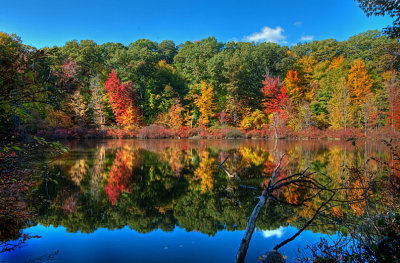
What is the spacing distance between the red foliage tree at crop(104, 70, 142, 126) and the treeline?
0.13 meters

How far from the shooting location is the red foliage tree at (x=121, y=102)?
31109 millimetres

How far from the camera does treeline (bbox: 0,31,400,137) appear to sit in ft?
87.5

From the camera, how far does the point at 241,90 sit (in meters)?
33.6

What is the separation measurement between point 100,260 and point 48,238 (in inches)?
49.0

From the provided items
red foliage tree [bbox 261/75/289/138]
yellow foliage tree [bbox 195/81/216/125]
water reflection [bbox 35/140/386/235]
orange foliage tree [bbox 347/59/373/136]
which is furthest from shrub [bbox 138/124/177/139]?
orange foliage tree [bbox 347/59/373/136]

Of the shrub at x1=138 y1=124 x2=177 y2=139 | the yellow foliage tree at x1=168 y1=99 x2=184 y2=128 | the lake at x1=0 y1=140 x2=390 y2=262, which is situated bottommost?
the lake at x1=0 y1=140 x2=390 y2=262

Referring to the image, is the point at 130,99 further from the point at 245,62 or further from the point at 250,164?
the point at 250,164

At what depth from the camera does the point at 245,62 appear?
35.0 metres

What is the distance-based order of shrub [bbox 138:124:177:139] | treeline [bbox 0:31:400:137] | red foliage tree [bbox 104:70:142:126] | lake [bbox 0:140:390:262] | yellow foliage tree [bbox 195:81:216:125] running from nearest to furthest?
lake [bbox 0:140:390:262] → treeline [bbox 0:31:400:137] → shrub [bbox 138:124:177:139] → red foliage tree [bbox 104:70:142:126] → yellow foliage tree [bbox 195:81:216:125]

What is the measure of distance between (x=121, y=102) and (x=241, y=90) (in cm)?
1697

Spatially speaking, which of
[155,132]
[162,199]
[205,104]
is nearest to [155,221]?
[162,199]

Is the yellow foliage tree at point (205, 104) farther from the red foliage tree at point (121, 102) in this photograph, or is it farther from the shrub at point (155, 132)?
the red foliage tree at point (121, 102)

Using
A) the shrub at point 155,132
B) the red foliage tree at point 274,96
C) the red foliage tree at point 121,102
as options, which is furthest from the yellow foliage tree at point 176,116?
the red foliage tree at point 274,96

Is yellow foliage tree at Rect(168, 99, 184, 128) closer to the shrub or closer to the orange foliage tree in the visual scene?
the shrub
